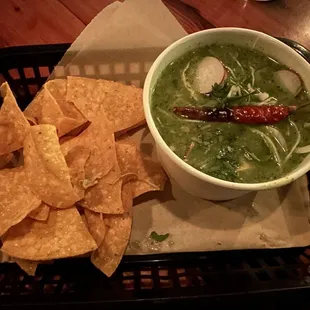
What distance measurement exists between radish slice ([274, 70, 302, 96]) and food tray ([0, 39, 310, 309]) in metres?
0.39

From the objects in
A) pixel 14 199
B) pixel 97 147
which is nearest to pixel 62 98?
pixel 97 147

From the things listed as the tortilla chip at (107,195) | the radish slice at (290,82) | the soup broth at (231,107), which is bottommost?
the tortilla chip at (107,195)

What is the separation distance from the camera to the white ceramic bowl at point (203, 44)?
41.9 inches

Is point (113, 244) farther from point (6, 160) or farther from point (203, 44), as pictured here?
point (203, 44)

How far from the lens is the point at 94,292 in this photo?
1.04 m

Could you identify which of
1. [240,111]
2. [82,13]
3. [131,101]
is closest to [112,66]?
[131,101]

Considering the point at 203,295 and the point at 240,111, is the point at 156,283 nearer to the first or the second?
the point at 203,295

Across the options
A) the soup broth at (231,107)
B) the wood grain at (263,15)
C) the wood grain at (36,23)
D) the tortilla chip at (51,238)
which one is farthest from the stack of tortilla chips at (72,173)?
the wood grain at (263,15)

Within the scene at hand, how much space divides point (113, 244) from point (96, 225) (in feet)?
0.20

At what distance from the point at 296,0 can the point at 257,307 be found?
982mm

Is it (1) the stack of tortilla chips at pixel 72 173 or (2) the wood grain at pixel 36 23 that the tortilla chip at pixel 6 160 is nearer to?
(1) the stack of tortilla chips at pixel 72 173

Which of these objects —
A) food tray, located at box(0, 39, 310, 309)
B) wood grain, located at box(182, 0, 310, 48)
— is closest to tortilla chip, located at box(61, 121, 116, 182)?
food tray, located at box(0, 39, 310, 309)

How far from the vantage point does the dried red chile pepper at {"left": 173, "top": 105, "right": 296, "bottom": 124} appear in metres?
1.09

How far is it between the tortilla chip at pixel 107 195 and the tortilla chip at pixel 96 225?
2 centimetres
